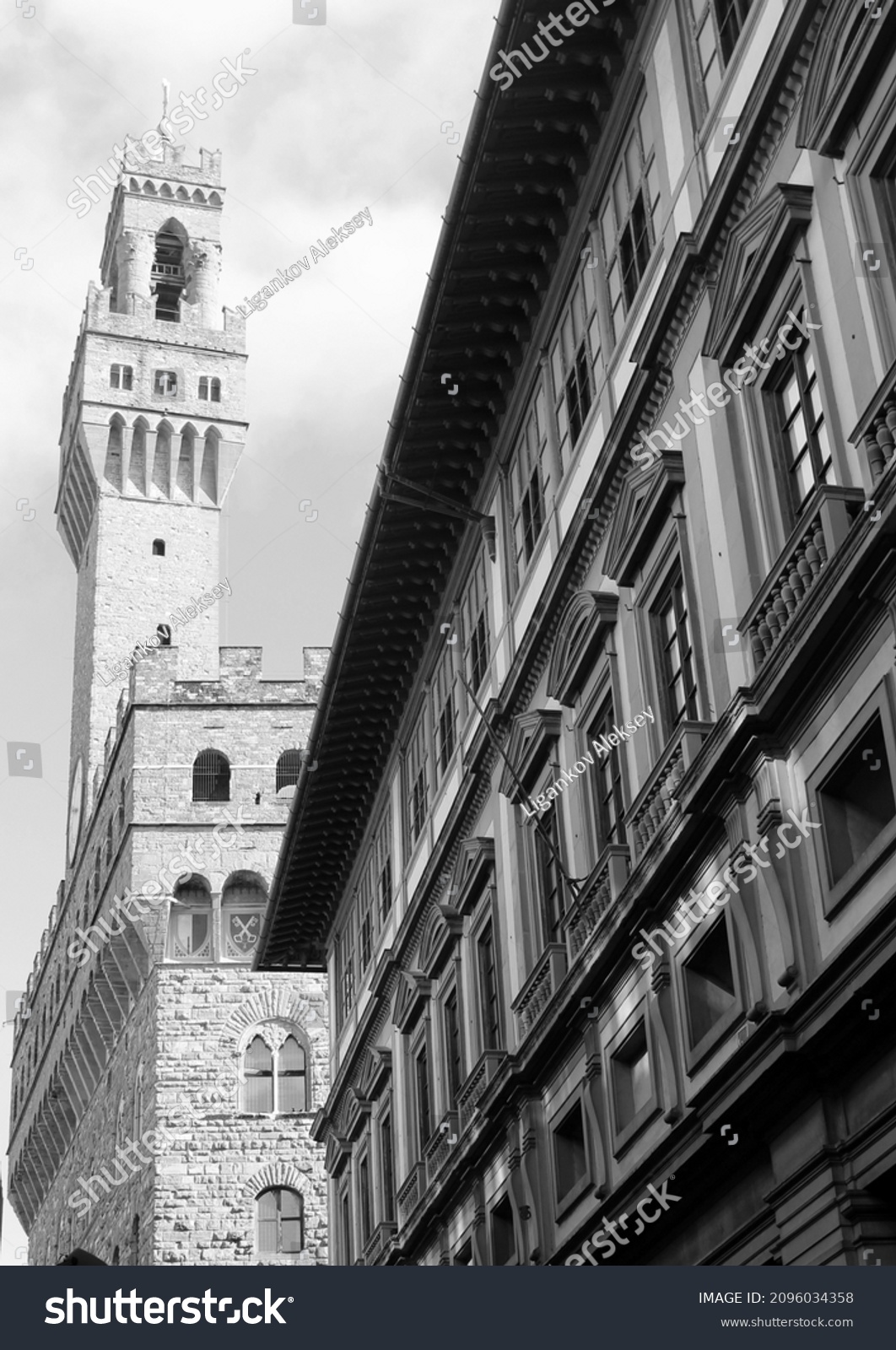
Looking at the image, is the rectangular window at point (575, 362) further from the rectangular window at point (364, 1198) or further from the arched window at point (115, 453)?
the arched window at point (115, 453)

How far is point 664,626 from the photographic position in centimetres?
1733

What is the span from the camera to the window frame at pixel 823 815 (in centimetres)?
1235

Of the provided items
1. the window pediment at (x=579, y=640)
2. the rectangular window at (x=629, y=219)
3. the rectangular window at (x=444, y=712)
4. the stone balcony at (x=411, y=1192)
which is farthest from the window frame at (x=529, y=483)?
the stone balcony at (x=411, y=1192)

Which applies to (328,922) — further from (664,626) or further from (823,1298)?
(823,1298)

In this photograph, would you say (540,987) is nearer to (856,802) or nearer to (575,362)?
(575,362)

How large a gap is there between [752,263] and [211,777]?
3528cm

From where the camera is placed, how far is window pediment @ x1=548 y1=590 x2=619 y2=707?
1844 centimetres

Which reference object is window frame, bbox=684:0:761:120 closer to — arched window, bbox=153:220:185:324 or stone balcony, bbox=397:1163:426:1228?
stone balcony, bbox=397:1163:426:1228

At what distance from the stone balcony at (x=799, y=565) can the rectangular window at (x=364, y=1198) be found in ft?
56.8

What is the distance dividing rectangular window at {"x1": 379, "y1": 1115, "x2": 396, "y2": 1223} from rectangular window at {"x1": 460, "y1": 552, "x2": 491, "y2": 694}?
25.1 ft

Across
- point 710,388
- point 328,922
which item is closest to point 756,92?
point 710,388

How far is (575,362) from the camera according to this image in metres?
20.7

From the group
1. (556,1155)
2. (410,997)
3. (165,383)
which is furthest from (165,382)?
(556,1155)

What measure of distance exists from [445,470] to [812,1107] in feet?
43.6
